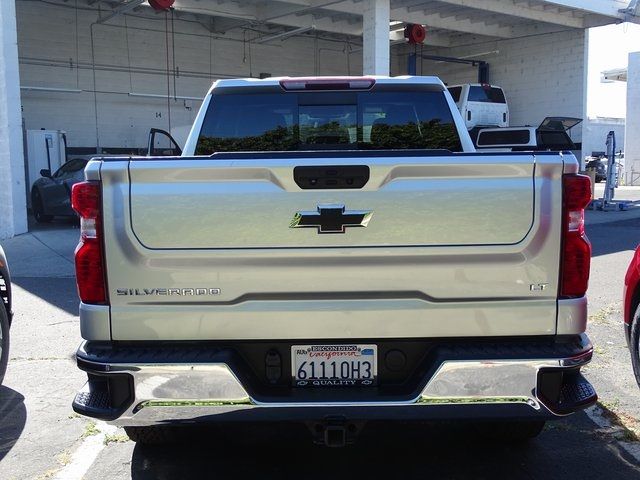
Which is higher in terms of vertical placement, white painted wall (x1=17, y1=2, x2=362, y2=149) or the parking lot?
white painted wall (x1=17, y1=2, x2=362, y2=149)

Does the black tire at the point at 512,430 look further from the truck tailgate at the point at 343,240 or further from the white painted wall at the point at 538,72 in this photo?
the white painted wall at the point at 538,72

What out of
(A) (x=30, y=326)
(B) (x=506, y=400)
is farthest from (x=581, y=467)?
(A) (x=30, y=326)

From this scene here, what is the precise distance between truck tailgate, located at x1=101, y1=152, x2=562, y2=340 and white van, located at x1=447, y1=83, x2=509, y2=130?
18.2 m

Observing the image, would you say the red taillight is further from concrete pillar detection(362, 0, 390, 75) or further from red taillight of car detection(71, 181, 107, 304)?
concrete pillar detection(362, 0, 390, 75)

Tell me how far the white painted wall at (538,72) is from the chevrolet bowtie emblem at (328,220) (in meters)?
21.7

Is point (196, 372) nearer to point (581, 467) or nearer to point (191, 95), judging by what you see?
point (581, 467)

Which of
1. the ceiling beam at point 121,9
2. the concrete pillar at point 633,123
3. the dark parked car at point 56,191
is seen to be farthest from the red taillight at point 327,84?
the concrete pillar at point 633,123

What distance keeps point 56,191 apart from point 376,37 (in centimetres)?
877

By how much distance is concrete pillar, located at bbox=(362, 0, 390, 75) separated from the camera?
17312 mm

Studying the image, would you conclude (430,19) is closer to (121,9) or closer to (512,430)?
(121,9)

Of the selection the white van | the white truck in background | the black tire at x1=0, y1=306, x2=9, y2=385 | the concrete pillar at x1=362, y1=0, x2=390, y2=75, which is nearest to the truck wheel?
the black tire at x1=0, y1=306, x2=9, y2=385

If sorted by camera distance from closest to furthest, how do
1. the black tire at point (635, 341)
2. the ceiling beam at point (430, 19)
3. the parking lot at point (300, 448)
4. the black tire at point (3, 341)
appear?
1. the parking lot at point (300, 448)
2. the black tire at point (635, 341)
3. the black tire at point (3, 341)
4. the ceiling beam at point (430, 19)

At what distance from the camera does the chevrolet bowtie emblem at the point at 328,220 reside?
9.60ft

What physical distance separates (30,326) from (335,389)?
510cm
